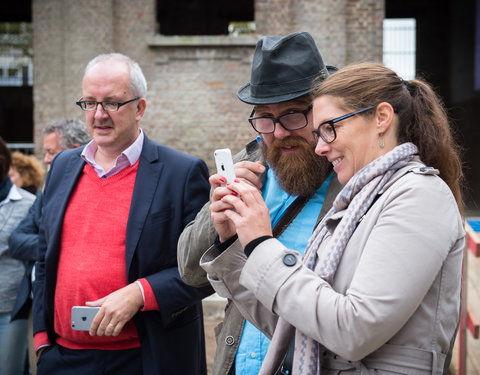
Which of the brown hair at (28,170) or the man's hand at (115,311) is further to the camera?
the brown hair at (28,170)

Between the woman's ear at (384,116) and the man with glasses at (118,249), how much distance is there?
144 cm

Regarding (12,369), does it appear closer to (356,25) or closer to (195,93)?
(195,93)

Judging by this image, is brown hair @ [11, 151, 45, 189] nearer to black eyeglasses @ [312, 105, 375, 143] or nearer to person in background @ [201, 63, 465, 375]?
person in background @ [201, 63, 465, 375]

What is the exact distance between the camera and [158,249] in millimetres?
2910

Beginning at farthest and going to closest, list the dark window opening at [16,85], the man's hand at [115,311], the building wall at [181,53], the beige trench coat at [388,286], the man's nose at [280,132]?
the dark window opening at [16,85] → the building wall at [181,53] → the man's hand at [115,311] → the man's nose at [280,132] → the beige trench coat at [388,286]

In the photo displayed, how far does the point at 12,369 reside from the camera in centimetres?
432

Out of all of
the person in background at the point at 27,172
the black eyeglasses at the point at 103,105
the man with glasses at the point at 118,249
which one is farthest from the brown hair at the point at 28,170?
the black eyeglasses at the point at 103,105

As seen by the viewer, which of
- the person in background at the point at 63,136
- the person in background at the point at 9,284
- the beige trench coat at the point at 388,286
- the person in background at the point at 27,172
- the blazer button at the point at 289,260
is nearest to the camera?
the beige trench coat at the point at 388,286

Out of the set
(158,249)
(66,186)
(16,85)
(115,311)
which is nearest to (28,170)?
(66,186)

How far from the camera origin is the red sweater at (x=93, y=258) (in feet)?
9.42

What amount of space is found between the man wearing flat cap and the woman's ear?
55cm

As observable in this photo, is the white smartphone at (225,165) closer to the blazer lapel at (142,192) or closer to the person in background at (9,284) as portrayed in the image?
the blazer lapel at (142,192)

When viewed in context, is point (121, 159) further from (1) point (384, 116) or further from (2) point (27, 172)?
(2) point (27, 172)

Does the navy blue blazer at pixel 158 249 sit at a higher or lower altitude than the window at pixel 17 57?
lower
